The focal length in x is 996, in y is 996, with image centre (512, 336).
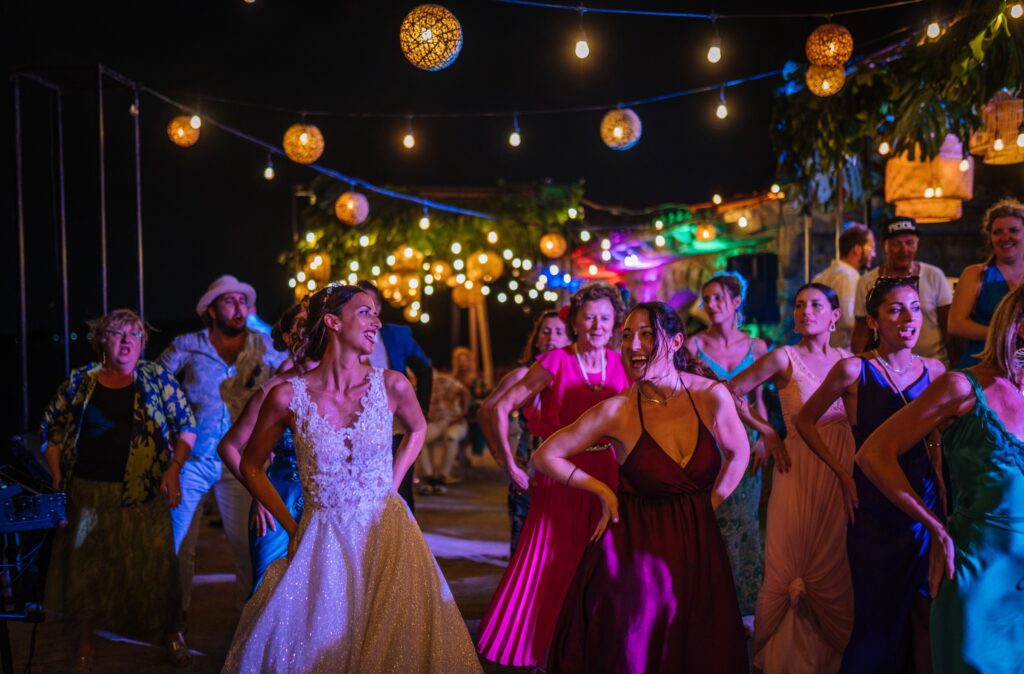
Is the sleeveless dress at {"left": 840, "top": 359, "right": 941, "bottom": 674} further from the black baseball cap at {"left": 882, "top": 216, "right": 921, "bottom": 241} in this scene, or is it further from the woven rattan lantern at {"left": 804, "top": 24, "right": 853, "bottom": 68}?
the woven rattan lantern at {"left": 804, "top": 24, "right": 853, "bottom": 68}

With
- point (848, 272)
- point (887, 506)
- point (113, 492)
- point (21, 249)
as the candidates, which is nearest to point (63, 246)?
point (21, 249)

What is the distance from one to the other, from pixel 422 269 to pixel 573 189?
3.17m

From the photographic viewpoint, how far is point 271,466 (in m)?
5.02

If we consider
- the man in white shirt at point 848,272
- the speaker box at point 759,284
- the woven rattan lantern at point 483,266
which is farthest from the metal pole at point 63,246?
the woven rattan lantern at point 483,266

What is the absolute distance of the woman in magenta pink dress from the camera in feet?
15.9

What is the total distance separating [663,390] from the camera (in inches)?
146

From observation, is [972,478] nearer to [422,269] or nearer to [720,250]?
[720,250]

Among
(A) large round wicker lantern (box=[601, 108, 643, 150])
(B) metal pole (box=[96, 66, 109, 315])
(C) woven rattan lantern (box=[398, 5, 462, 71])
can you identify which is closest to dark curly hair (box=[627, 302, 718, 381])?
(C) woven rattan lantern (box=[398, 5, 462, 71])

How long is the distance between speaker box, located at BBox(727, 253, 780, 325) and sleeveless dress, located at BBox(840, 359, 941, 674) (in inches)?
258

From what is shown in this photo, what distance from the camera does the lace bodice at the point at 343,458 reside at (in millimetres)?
3863

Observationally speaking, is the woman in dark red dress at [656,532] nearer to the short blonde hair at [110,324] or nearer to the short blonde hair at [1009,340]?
the short blonde hair at [1009,340]

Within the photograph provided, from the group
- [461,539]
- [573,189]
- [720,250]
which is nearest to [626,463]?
[461,539]

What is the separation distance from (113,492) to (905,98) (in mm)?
5934

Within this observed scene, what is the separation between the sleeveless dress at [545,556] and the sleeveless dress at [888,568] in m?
1.32
